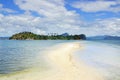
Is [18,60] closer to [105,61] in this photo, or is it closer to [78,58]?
[78,58]

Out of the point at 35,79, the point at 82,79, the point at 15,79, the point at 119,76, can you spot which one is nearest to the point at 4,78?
the point at 15,79

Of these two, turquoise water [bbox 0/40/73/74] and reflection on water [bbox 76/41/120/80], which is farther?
turquoise water [bbox 0/40/73/74]

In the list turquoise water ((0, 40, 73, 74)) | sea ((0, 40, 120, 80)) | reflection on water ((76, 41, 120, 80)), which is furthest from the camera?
turquoise water ((0, 40, 73, 74))

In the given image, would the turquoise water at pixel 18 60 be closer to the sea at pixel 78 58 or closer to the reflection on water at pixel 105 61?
the sea at pixel 78 58

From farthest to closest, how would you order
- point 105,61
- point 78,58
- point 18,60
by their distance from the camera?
point 78,58 → point 18,60 → point 105,61

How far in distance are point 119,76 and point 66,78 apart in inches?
174

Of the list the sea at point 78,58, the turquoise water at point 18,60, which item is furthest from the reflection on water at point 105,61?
the turquoise water at point 18,60

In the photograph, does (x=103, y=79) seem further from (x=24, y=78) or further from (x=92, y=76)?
(x=24, y=78)

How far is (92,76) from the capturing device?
713 inches

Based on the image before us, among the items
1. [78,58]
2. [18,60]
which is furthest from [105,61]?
[18,60]

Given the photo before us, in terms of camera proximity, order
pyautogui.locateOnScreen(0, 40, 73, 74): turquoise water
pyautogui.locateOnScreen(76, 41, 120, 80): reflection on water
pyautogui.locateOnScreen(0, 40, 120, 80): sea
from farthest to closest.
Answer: pyautogui.locateOnScreen(0, 40, 73, 74): turquoise water, pyautogui.locateOnScreen(0, 40, 120, 80): sea, pyautogui.locateOnScreen(76, 41, 120, 80): reflection on water

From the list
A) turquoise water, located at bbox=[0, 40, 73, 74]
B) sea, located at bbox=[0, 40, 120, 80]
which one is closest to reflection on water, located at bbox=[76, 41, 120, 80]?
sea, located at bbox=[0, 40, 120, 80]

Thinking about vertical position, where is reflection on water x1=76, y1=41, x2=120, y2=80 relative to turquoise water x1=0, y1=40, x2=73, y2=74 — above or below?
below

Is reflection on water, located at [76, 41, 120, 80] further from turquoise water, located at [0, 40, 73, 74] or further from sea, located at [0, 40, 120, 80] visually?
turquoise water, located at [0, 40, 73, 74]
